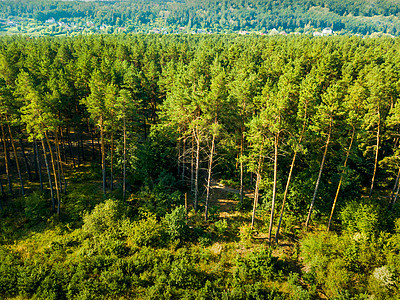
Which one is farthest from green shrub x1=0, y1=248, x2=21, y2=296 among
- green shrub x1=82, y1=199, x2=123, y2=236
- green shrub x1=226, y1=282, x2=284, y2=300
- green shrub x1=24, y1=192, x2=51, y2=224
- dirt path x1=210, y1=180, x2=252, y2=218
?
dirt path x1=210, y1=180, x2=252, y2=218

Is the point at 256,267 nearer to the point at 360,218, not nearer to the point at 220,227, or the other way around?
the point at 220,227

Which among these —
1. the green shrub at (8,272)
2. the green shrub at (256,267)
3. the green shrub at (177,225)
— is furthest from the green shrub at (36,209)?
the green shrub at (256,267)

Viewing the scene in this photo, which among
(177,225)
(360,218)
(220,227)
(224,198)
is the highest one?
(360,218)

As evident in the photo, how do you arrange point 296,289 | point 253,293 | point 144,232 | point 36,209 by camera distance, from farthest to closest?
point 36,209 → point 144,232 → point 296,289 → point 253,293

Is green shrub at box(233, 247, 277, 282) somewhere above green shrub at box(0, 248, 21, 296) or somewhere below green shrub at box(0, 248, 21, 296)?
above

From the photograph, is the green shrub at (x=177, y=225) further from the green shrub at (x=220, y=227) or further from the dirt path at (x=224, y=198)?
the dirt path at (x=224, y=198)

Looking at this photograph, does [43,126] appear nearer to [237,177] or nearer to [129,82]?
[129,82]

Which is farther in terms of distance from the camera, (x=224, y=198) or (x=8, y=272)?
(x=224, y=198)

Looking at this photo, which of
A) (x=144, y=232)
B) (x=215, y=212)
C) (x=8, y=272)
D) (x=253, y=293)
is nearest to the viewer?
(x=253, y=293)

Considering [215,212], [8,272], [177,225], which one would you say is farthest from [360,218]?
[8,272]

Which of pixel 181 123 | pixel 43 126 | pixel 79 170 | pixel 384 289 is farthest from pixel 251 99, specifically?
pixel 79 170

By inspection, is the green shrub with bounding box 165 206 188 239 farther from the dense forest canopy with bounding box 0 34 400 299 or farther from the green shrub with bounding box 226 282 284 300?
the green shrub with bounding box 226 282 284 300
